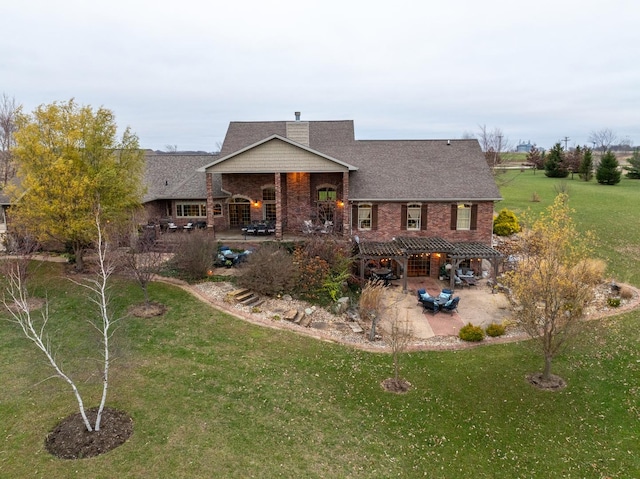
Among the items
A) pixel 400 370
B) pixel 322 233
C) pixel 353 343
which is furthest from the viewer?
pixel 322 233

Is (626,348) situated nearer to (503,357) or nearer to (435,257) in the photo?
(503,357)

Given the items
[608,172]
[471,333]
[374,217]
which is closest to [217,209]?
[374,217]

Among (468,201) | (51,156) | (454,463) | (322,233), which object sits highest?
(51,156)

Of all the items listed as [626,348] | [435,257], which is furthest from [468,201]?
[626,348]

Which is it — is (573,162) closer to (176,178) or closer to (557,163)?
(557,163)

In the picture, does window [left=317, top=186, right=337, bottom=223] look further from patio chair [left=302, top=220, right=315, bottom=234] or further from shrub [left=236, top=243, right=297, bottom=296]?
shrub [left=236, top=243, right=297, bottom=296]

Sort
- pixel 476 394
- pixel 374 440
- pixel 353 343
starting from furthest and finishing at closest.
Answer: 1. pixel 353 343
2. pixel 476 394
3. pixel 374 440

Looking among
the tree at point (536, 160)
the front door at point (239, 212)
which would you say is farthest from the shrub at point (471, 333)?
the tree at point (536, 160)
